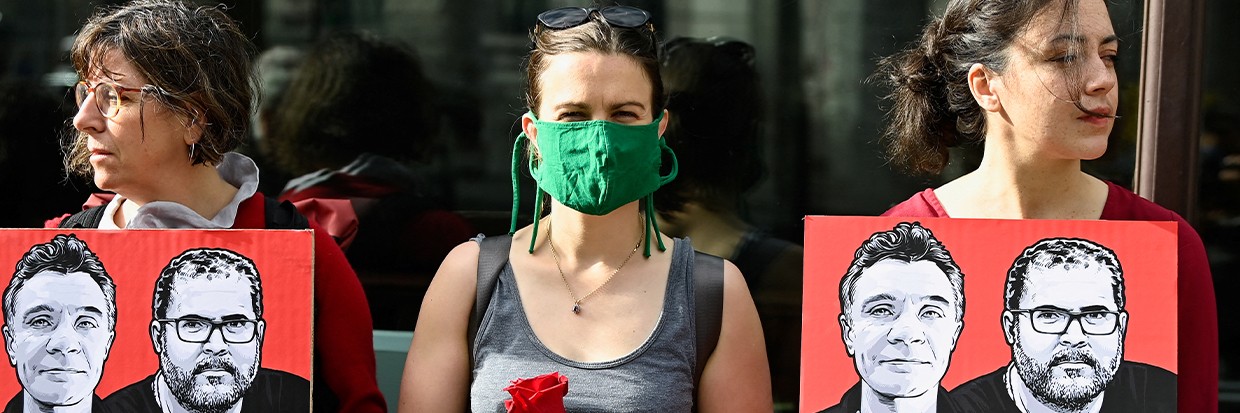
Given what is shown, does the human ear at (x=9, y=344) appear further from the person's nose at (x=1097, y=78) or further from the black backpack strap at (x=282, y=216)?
the person's nose at (x=1097, y=78)

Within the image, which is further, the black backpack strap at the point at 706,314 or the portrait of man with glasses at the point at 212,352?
the black backpack strap at the point at 706,314

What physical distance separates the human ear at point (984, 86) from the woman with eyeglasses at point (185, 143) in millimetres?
1274

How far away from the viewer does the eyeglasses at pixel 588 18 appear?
8.27ft

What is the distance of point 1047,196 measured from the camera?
243 centimetres

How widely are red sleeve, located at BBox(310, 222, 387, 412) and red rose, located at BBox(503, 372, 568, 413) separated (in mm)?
428

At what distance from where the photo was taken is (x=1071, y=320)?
2.23 m

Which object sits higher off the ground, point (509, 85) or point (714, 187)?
point (509, 85)

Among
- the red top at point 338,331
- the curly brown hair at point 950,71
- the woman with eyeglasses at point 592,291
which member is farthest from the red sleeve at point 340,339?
the curly brown hair at point 950,71

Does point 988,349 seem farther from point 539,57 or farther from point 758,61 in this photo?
point 758,61

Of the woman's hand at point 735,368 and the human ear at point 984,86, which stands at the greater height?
the human ear at point 984,86

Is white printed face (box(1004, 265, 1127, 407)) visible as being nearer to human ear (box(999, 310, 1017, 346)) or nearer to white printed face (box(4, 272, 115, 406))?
human ear (box(999, 310, 1017, 346))

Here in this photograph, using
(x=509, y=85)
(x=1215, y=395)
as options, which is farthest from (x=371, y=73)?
(x=1215, y=395)

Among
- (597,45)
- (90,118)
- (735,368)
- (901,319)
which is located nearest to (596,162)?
(597,45)

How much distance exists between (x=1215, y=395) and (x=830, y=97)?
4.30ft
